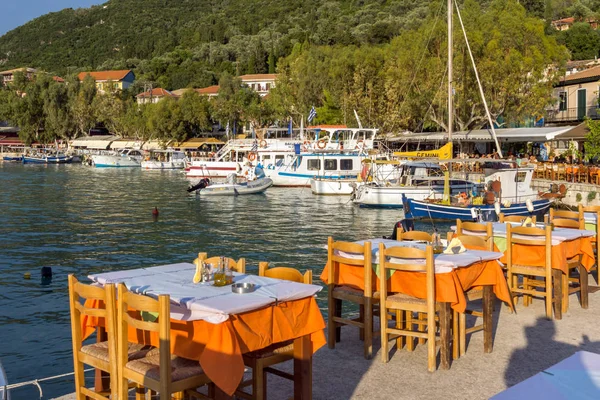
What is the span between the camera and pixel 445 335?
26.0 feet

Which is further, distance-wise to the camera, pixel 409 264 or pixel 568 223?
pixel 568 223

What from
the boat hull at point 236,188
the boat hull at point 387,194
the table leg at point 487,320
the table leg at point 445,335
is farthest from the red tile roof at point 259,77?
the table leg at point 445,335

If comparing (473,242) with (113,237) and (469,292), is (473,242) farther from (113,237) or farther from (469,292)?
(113,237)

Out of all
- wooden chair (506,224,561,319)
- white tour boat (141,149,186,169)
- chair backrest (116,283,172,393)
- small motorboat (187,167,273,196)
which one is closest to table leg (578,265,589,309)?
wooden chair (506,224,561,319)

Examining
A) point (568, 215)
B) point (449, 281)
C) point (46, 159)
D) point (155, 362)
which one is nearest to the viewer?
point (155, 362)

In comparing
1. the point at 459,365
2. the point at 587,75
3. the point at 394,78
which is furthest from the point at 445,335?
the point at 394,78

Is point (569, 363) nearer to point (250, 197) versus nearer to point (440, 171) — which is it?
point (440, 171)

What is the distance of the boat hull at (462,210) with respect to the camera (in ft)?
98.9

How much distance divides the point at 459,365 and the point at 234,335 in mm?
3508

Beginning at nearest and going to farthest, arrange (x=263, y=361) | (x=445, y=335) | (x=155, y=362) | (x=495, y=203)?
(x=155, y=362), (x=263, y=361), (x=445, y=335), (x=495, y=203)

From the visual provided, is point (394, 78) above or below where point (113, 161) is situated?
above

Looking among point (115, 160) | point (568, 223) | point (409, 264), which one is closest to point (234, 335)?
point (409, 264)

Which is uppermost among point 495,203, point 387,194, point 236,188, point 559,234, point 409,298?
point 559,234

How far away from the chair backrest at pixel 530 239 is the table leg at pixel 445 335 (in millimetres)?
2830
